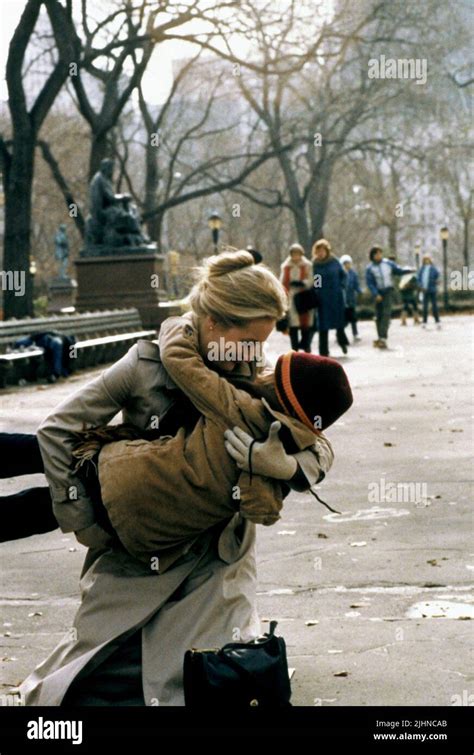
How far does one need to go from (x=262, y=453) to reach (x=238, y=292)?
0.45 metres

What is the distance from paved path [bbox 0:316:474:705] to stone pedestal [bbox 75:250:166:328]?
1756 cm

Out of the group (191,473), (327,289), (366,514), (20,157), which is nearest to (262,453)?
(191,473)

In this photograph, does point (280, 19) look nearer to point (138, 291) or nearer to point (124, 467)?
point (138, 291)

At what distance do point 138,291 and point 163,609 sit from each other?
2530 centimetres

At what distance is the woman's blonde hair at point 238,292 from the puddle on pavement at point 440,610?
2.05 metres

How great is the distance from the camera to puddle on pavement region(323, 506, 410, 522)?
316 inches

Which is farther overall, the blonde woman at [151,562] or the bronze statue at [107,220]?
the bronze statue at [107,220]

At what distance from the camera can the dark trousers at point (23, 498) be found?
444 centimetres

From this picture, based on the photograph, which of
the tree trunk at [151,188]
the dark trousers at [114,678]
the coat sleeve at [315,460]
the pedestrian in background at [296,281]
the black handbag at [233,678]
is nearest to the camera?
the black handbag at [233,678]

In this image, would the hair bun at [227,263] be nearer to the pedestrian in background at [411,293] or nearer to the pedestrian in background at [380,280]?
the pedestrian in background at [380,280]

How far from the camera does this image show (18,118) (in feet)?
86.6

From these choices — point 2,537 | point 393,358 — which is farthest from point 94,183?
point 2,537

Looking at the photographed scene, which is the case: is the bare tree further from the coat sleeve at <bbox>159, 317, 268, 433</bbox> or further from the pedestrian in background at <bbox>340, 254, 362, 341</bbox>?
Answer: the coat sleeve at <bbox>159, 317, 268, 433</bbox>

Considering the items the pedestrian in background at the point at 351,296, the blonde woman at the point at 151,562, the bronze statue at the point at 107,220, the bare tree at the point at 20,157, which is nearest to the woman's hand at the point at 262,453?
the blonde woman at the point at 151,562
